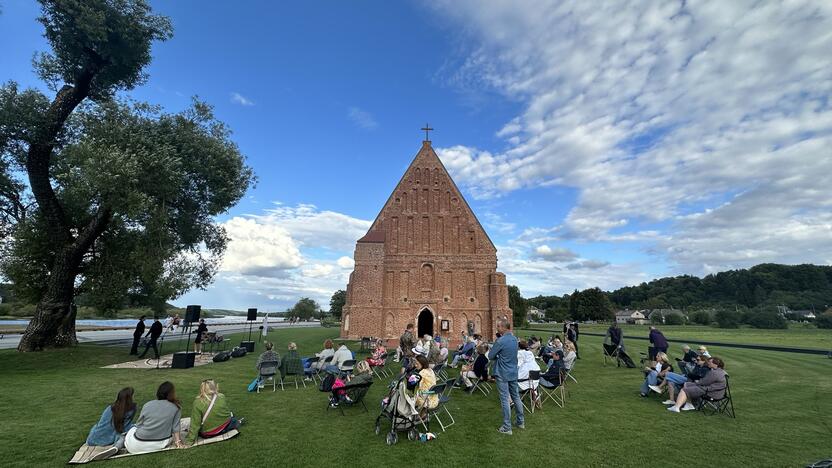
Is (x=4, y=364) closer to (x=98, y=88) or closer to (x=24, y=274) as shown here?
(x=24, y=274)

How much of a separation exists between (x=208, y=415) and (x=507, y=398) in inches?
217

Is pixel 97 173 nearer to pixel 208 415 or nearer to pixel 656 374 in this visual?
pixel 208 415

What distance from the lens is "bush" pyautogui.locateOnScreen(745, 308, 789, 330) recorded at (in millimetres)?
58344

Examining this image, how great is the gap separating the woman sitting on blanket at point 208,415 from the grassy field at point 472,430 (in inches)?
14.7

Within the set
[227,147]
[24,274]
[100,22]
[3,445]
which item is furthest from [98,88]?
[3,445]

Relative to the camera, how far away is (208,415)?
627cm

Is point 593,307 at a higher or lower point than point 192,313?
lower

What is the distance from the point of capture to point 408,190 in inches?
1227

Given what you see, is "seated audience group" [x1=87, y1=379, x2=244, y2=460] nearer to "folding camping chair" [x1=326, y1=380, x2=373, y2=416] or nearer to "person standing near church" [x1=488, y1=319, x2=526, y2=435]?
"folding camping chair" [x1=326, y1=380, x2=373, y2=416]

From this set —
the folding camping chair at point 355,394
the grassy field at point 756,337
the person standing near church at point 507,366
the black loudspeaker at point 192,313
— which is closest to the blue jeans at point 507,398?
the person standing near church at point 507,366

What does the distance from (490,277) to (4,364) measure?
26338 millimetres

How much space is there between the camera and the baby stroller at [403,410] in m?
6.44

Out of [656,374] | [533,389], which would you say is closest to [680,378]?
[656,374]

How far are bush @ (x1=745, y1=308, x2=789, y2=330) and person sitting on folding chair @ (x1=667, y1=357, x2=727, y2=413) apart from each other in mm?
71601
